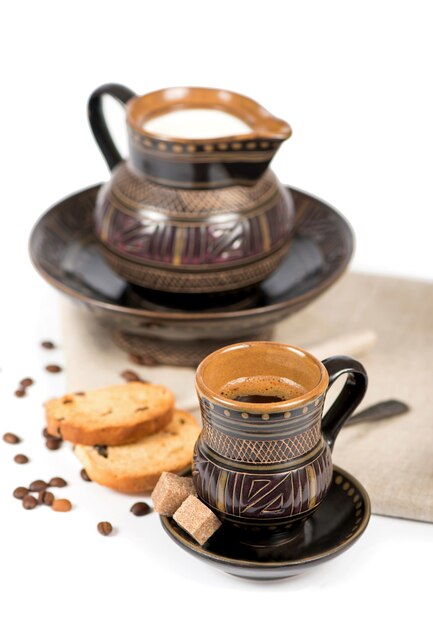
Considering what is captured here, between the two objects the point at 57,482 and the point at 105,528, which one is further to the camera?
the point at 57,482

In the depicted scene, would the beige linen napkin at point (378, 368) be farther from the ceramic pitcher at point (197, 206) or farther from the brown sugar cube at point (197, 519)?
the brown sugar cube at point (197, 519)

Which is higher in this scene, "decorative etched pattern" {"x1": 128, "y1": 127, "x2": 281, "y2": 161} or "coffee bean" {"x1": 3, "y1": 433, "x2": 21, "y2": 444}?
"decorative etched pattern" {"x1": 128, "y1": 127, "x2": 281, "y2": 161}

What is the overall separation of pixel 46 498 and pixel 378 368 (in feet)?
3.47

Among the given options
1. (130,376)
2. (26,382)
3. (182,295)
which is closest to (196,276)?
(182,295)

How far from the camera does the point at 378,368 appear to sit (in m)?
3.20

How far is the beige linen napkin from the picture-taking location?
2.64m

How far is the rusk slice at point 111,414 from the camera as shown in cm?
269

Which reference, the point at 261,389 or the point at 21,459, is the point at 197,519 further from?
the point at 21,459

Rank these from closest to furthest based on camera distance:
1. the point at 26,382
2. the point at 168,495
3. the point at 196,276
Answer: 1. the point at 168,495
2. the point at 196,276
3. the point at 26,382

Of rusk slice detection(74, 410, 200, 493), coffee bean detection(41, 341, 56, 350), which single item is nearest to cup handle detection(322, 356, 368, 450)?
rusk slice detection(74, 410, 200, 493)

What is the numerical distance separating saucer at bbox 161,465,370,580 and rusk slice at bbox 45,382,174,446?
43 centimetres

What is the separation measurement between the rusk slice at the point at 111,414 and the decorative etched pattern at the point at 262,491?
47 centimetres

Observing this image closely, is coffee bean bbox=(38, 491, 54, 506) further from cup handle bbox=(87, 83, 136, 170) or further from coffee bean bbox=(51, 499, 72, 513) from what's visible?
cup handle bbox=(87, 83, 136, 170)

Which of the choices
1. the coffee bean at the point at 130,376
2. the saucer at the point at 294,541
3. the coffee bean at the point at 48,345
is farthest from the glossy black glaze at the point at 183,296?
the saucer at the point at 294,541
